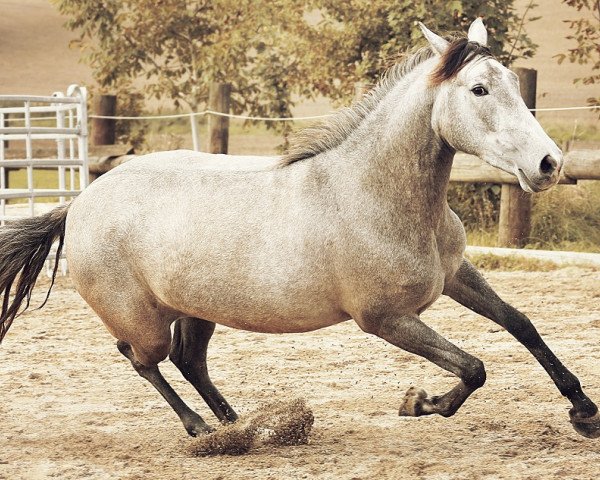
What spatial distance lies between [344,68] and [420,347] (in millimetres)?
7878

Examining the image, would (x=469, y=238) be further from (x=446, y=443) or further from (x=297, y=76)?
(x=446, y=443)

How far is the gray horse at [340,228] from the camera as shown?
345 cm

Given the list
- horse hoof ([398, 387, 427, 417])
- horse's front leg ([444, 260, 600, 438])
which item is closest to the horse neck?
horse's front leg ([444, 260, 600, 438])

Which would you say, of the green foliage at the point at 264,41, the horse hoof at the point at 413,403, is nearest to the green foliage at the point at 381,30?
the green foliage at the point at 264,41

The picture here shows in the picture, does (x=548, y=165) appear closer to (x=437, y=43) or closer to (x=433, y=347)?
(x=437, y=43)

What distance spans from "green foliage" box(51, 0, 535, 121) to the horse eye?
21.3 feet

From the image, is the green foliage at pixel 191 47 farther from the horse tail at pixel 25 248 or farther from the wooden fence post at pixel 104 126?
the horse tail at pixel 25 248

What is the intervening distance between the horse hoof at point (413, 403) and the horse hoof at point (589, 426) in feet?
1.97

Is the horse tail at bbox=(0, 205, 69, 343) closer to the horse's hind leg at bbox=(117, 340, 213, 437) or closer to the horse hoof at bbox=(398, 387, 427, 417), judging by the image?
the horse's hind leg at bbox=(117, 340, 213, 437)

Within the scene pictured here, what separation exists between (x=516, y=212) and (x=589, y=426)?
5.10 meters

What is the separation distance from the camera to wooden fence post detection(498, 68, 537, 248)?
28.4ft

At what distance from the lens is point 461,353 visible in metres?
3.58

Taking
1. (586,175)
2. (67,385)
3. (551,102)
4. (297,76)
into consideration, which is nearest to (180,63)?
(297,76)

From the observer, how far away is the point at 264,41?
13164 millimetres
